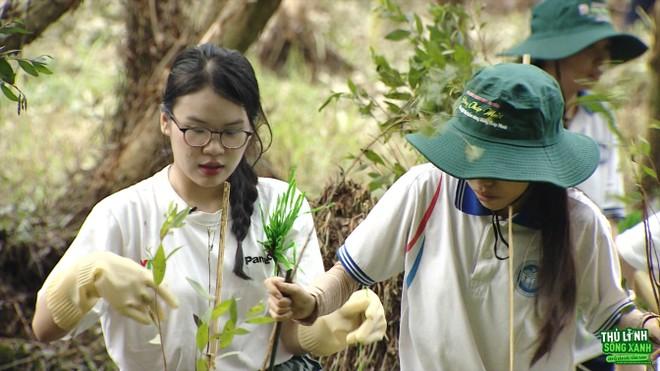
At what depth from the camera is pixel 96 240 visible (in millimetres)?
2502

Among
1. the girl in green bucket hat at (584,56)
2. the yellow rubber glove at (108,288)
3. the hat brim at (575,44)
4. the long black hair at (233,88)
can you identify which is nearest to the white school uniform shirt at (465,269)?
the long black hair at (233,88)

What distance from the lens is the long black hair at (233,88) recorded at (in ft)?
8.65

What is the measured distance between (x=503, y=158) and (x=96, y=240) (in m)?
0.98

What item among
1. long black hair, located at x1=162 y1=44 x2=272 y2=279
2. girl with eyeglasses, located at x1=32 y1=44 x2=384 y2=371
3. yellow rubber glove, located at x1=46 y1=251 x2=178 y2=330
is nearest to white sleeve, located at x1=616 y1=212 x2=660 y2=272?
girl with eyeglasses, located at x1=32 y1=44 x2=384 y2=371

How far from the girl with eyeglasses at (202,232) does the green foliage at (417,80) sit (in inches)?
17.8

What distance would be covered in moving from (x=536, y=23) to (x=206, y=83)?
5.56 ft

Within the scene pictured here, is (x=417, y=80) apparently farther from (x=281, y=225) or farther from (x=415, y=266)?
(x=281, y=225)

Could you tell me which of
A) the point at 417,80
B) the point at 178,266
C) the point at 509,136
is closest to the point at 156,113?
the point at 417,80

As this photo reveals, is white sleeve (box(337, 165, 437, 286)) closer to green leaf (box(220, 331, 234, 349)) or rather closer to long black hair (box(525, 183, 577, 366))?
long black hair (box(525, 183, 577, 366))

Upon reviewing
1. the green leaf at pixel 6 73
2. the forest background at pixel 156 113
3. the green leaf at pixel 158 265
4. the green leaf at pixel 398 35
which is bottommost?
the forest background at pixel 156 113

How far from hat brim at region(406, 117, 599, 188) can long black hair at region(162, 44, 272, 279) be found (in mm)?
528

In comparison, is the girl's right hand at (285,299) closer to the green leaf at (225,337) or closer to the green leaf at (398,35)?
→ the green leaf at (225,337)

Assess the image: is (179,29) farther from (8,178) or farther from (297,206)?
(297,206)

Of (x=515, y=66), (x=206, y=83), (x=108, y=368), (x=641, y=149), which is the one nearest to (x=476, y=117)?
(x=515, y=66)
